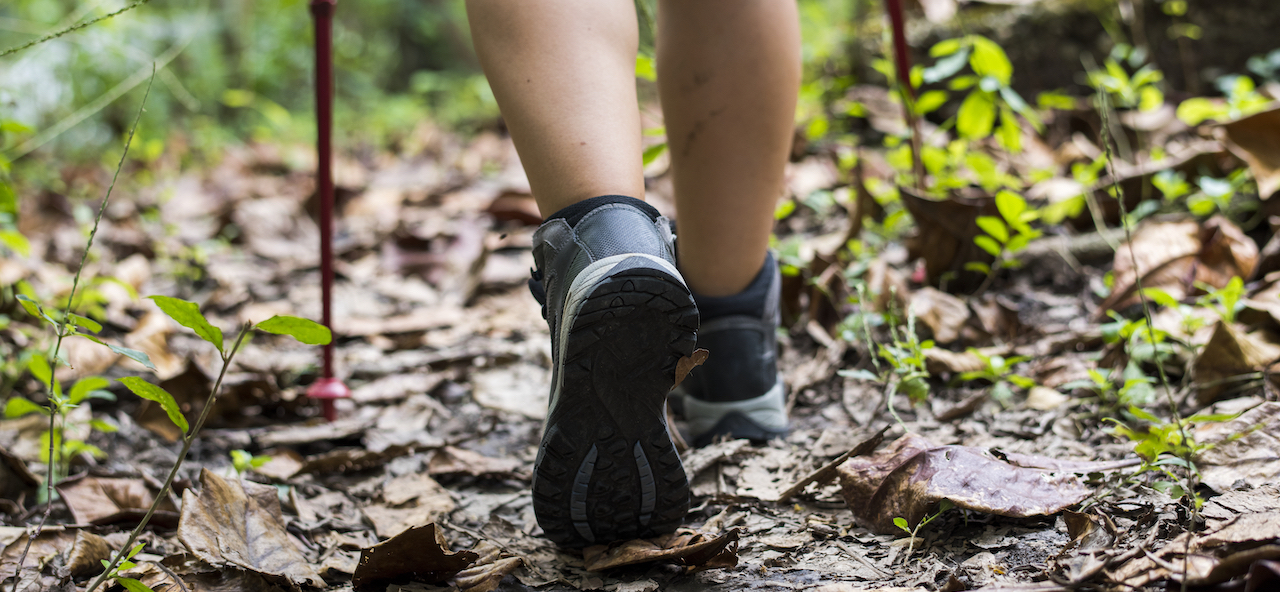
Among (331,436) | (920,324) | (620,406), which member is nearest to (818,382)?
(920,324)

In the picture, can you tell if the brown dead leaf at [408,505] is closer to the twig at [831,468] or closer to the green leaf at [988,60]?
the twig at [831,468]

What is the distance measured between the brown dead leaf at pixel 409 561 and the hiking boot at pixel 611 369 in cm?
10

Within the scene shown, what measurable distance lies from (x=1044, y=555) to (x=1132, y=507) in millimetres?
129

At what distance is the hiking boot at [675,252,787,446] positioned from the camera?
1171 mm

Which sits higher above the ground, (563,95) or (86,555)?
(563,95)

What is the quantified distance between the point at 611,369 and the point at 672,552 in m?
0.20

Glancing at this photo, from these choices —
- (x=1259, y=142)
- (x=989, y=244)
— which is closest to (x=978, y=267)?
(x=989, y=244)

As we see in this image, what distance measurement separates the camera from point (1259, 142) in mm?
1520

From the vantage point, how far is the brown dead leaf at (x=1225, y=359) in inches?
42.6

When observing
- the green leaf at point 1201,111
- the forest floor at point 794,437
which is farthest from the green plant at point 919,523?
the green leaf at point 1201,111

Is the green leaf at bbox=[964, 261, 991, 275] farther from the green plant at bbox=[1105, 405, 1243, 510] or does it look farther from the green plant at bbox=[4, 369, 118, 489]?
the green plant at bbox=[4, 369, 118, 489]

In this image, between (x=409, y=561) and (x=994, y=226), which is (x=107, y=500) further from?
(x=994, y=226)

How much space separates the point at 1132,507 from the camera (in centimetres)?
86

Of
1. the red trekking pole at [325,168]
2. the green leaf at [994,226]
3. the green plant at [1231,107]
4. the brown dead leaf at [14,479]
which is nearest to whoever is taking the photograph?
the brown dead leaf at [14,479]
